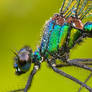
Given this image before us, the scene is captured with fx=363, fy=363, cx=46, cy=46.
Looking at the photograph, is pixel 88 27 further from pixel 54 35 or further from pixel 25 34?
pixel 25 34

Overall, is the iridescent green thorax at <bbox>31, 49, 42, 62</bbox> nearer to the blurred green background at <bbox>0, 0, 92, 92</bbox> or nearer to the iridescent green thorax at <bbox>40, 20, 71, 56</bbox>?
the iridescent green thorax at <bbox>40, 20, 71, 56</bbox>

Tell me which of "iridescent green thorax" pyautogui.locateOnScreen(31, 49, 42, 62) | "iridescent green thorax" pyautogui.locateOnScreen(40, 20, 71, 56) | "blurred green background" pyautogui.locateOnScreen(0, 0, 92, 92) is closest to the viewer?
"iridescent green thorax" pyautogui.locateOnScreen(40, 20, 71, 56)

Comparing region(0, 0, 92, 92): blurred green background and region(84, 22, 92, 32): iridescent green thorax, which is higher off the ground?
region(84, 22, 92, 32): iridescent green thorax

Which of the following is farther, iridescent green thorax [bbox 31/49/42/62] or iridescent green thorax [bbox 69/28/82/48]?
iridescent green thorax [bbox 31/49/42/62]

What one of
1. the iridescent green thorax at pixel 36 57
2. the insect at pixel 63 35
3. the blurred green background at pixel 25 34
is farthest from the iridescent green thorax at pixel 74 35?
the blurred green background at pixel 25 34

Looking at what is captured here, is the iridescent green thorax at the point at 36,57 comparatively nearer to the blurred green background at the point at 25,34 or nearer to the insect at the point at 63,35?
the insect at the point at 63,35

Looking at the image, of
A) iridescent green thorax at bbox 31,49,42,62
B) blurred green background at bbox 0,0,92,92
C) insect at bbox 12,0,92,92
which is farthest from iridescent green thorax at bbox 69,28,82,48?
blurred green background at bbox 0,0,92,92

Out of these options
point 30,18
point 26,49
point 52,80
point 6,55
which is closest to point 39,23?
point 30,18
